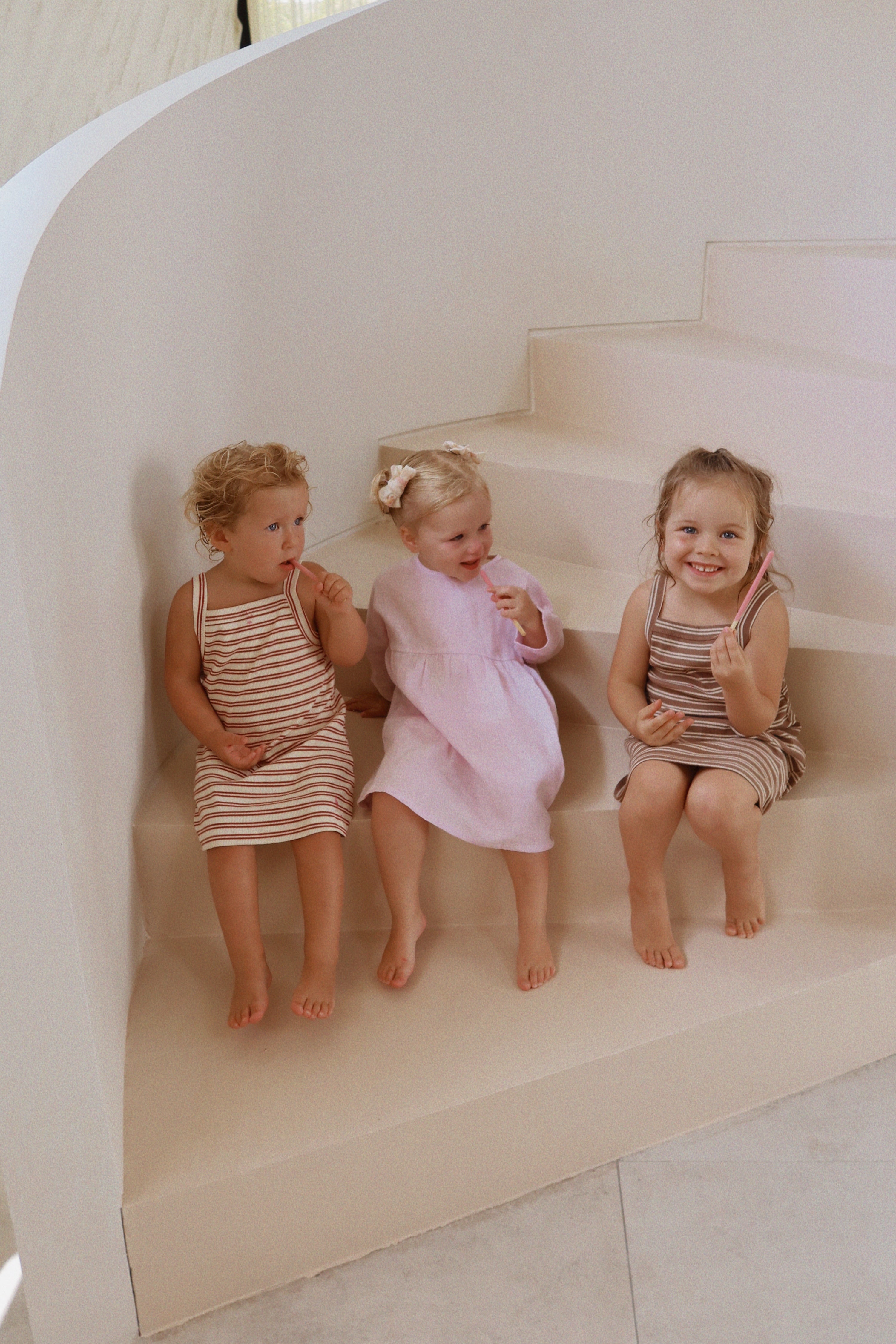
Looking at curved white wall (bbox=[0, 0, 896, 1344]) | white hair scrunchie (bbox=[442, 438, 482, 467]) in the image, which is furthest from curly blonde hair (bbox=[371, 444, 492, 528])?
curved white wall (bbox=[0, 0, 896, 1344])

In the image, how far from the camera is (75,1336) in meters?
1.23

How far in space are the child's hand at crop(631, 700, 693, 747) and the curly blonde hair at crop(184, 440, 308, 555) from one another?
60cm

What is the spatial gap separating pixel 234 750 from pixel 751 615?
769 millimetres

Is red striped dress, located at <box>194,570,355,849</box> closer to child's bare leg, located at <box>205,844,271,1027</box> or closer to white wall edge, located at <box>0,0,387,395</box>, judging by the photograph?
child's bare leg, located at <box>205,844,271,1027</box>

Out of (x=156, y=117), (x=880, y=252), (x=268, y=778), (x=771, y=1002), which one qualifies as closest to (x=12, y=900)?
(x=268, y=778)

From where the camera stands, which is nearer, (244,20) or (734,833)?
(734,833)

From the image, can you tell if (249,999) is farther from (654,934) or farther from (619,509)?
(619,509)

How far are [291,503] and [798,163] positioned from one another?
1.63 meters

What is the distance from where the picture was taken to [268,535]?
5.24 feet

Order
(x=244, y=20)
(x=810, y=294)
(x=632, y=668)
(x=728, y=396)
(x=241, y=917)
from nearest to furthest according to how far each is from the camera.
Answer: (x=241, y=917) < (x=632, y=668) < (x=728, y=396) < (x=810, y=294) < (x=244, y=20)

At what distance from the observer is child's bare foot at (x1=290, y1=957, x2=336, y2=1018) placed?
142 centimetres

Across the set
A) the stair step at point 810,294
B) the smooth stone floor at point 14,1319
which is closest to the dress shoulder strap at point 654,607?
the stair step at point 810,294

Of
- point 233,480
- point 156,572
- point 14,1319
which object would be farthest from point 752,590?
point 14,1319

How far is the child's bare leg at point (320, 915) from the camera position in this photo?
56.3 inches
